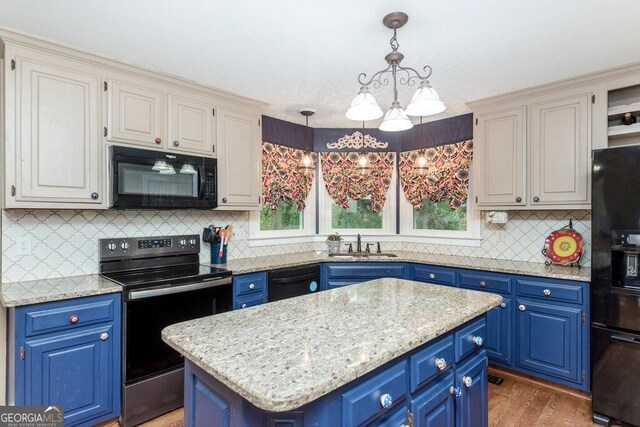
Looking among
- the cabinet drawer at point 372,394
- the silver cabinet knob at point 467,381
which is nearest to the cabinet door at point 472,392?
the silver cabinet knob at point 467,381

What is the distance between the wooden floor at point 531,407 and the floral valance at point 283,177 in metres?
2.11

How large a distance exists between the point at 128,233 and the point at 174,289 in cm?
72

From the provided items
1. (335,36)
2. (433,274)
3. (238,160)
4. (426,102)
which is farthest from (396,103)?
(433,274)

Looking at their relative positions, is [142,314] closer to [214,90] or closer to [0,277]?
[0,277]

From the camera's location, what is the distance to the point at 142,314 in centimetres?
218

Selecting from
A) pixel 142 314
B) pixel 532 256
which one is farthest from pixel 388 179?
pixel 142 314

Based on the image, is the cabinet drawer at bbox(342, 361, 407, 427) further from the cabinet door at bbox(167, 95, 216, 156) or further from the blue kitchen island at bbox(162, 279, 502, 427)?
the cabinet door at bbox(167, 95, 216, 156)

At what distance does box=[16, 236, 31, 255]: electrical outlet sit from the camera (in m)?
2.24

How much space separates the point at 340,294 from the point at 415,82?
5.81ft

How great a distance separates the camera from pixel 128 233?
2684 millimetres

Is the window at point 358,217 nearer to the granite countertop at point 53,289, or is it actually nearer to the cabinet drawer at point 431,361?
the granite countertop at point 53,289

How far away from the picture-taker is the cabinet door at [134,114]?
2.36 m

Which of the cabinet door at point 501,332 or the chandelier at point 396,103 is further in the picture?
the cabinet door at point 501,332

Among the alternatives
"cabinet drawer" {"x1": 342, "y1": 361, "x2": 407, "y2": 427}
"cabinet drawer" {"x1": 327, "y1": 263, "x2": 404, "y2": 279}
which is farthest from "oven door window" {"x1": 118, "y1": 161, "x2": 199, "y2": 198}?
"cabinet drawer" {"x1": 342, "y1": 361, "x2": 407, "y2": 427}
